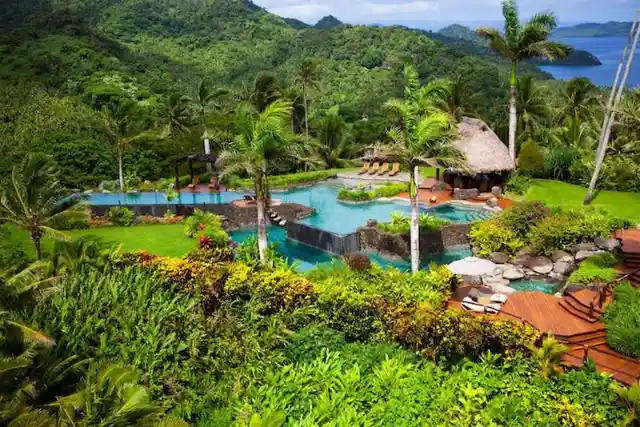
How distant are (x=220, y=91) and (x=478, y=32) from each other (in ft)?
53.6

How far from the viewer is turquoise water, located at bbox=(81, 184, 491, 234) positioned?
25391 mm

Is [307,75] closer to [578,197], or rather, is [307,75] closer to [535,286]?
[578,197]

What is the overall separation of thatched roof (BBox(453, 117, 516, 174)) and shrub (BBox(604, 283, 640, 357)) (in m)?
14.7

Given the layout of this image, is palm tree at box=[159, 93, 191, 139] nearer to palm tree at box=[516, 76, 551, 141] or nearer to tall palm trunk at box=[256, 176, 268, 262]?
tall palm trunk at box=[256, 176, 268, 262]

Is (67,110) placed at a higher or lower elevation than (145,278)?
higher


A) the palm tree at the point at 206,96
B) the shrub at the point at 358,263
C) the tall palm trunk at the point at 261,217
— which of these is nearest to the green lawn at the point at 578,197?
the shrub at the point at 358,263

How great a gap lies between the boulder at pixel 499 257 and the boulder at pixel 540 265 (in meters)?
0.82

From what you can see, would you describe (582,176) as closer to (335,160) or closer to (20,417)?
(335,160)

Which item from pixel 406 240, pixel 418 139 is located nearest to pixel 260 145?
pixel 418 139

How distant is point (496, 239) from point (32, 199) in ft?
53.4

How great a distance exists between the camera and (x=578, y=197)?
82.1 ft

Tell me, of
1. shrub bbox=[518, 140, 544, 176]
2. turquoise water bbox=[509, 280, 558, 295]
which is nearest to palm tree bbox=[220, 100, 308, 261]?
turquoise water bbox=[509, 280, 558, 295]

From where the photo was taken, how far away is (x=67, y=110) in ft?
148

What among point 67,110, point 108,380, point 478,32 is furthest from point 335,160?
point 108,380
